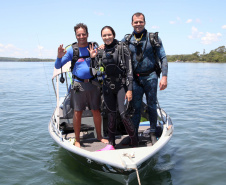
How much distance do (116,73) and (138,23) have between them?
0.97 m

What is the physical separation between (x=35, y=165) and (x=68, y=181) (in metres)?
1.32

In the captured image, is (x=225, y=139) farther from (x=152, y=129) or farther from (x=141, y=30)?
(x=141, y=30)

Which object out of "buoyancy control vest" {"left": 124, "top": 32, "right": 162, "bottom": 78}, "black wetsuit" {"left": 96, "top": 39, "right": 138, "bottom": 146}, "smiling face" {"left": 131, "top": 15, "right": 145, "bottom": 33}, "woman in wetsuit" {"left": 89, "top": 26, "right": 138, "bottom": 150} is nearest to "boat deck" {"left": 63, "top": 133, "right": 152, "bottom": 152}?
"woman in wetsuit" {"left": 89, "top": 26, "right": 138, "bottom": 150}

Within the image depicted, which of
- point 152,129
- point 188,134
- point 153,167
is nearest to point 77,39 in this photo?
point 152,129

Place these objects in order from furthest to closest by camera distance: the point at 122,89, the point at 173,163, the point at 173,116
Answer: the point at 173,116 → the point at 173,163 → the point at 122,89

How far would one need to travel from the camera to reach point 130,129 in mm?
4383

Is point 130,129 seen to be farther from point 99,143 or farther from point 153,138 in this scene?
point 99,143

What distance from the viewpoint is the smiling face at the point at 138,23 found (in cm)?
425

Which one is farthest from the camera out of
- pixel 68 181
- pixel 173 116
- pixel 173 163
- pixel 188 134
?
pixel 173 116

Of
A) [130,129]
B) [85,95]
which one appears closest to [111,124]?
[130,129]

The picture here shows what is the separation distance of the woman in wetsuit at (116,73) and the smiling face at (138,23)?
1.45 feet

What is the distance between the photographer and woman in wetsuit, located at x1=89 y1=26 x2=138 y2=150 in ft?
13.5

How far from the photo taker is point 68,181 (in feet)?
15.3

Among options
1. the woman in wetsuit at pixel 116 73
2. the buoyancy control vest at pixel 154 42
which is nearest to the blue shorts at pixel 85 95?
the woman in wetsuit at pixel 116 73
